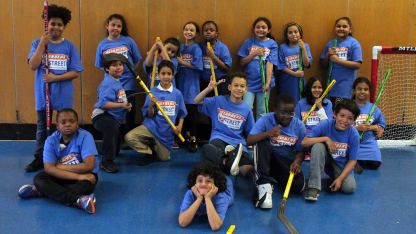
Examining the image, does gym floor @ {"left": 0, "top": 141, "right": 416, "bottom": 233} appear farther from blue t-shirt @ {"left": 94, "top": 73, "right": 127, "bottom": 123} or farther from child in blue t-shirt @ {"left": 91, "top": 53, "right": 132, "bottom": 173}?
blue t-shirt @ {"left": 94, "top": 73, "right": 127, "bottom": 123}

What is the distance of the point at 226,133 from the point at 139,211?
114 cm

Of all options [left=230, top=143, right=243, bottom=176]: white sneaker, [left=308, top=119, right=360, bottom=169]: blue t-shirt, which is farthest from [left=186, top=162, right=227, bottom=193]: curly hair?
[left=308, top=119, right=360, bottom=169]: blue t-shirt

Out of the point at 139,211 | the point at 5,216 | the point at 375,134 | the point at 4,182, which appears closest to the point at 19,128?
the point at 4,182

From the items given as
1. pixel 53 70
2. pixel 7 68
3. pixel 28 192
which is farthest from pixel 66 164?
pixel 7 68

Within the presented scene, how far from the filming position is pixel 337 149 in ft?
10.1

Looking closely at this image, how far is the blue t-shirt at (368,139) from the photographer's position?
3.71 meters

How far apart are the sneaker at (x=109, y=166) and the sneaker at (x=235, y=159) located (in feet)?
3.72

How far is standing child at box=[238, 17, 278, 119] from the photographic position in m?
4.29

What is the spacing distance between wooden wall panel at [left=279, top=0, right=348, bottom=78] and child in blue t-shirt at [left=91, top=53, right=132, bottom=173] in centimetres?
214

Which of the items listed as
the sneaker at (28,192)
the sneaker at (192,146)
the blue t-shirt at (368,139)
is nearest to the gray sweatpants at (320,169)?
the blue t-shirt at (368,139)

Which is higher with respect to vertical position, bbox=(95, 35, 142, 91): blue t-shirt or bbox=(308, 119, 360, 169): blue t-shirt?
bbox=(95, 35, 142, 91): blue t-shirt

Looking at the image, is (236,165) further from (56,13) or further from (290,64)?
(56,13)

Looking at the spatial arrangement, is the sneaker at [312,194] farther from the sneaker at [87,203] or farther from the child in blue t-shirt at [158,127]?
the sneaker at [87,203]

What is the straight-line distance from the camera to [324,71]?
4.68 meters
